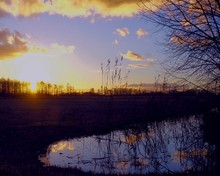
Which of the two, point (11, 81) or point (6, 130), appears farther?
point (11, 81)

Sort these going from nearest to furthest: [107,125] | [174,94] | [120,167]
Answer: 1. [174,94]
2. [120,167]
3. [107,125]

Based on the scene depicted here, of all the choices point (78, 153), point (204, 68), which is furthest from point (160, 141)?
point (204, 68)

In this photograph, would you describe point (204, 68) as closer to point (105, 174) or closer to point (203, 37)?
point (203, 37)

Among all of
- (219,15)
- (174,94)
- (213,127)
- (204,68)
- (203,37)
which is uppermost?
(219,15)

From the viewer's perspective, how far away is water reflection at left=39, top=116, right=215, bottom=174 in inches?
377

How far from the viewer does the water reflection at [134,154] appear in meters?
9.59

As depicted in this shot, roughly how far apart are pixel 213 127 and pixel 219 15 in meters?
2.89

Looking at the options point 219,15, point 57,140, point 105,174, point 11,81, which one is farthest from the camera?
point 11,81

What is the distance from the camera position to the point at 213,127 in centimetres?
863

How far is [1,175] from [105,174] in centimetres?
427

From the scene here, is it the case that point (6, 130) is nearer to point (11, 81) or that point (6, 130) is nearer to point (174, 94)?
point (174, 94)

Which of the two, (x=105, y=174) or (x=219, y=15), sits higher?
(x=219, y=15)

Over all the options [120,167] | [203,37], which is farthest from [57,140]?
[203,37]

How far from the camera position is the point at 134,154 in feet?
54.7
